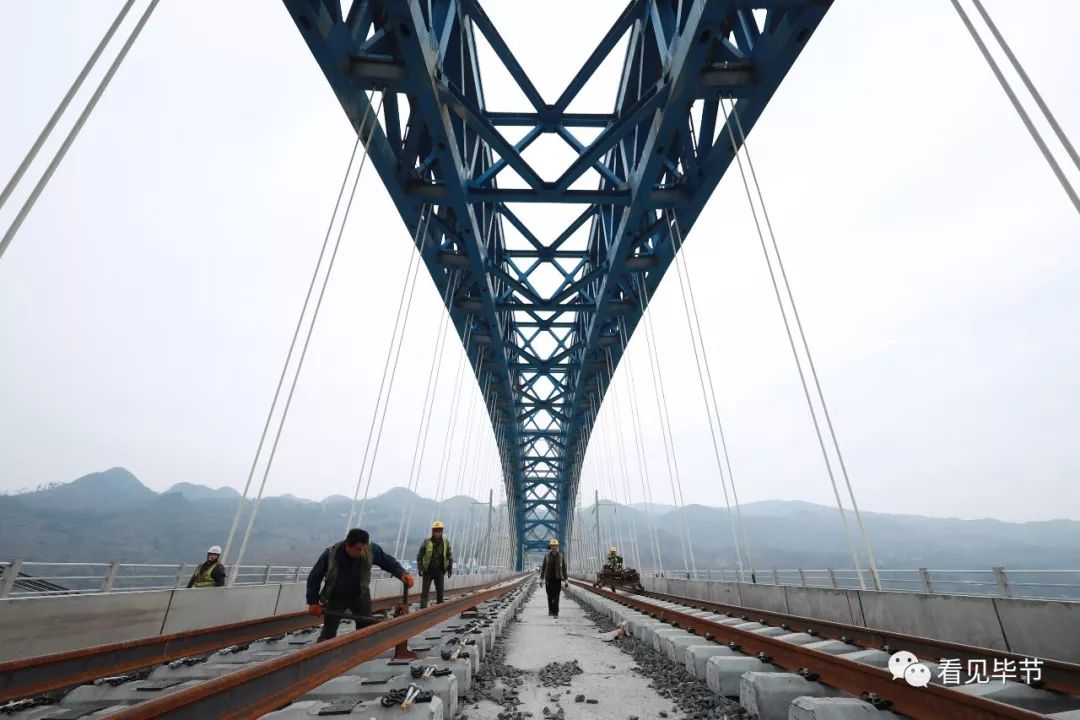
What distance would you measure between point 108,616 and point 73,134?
15.4ft

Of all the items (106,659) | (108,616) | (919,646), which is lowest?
(106,659)

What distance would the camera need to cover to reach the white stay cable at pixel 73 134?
3.31 meters

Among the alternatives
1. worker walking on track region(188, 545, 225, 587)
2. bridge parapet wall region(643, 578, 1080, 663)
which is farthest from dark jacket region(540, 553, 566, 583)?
worker walking on track region(188, 545, 225, 587)

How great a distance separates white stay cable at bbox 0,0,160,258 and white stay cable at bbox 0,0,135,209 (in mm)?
203

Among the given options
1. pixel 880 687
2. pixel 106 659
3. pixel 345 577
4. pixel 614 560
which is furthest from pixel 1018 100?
pixel 614 560

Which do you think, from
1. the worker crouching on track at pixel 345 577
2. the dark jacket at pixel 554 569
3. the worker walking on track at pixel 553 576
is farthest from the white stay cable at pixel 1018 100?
the dark jacket at pixel 554 569

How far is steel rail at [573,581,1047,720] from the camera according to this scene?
2.40m

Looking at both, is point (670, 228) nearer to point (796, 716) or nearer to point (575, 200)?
point (575, 200)

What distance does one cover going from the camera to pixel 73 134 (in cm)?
387

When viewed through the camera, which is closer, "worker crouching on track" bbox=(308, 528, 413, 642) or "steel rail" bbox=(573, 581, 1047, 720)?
"steel rail" bbox=(573, 581, 1047, 720)

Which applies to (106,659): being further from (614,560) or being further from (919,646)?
(614,560)

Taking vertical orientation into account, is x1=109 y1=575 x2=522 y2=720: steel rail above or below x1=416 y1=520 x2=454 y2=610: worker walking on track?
below

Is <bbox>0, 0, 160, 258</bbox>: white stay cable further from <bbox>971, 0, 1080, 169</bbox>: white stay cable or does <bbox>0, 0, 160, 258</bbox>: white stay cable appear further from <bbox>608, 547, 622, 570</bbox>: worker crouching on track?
<bbox>608, 547, 622, 570</bbox>: worker crouching on track

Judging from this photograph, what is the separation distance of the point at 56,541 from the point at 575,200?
23060 cm
